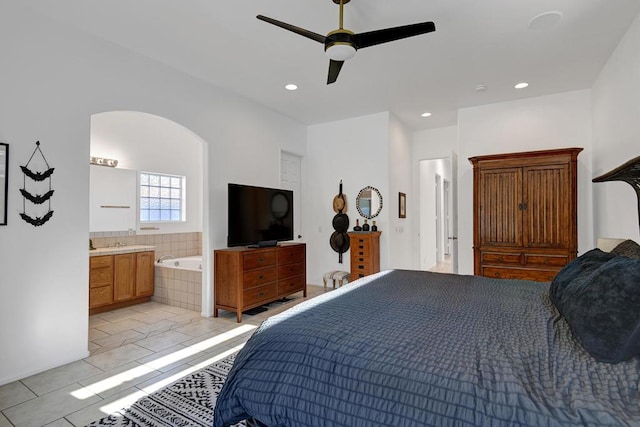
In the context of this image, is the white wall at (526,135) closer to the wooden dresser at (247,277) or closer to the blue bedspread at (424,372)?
the wooden dresser at (247,277)

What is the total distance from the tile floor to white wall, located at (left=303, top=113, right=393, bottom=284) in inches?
69.5

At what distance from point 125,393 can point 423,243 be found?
19.1 feet

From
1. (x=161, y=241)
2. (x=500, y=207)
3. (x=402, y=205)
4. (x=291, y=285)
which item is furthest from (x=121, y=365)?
(x=402, y=205)

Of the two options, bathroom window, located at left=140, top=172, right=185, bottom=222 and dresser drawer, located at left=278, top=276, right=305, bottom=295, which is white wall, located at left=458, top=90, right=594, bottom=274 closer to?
dresser drawer, located at left=278, top=276, right=305, bottom=295

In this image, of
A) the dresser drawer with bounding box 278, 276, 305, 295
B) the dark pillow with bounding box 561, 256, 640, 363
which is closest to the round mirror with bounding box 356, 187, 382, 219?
the dresser drawer with bounding box 278, 276, 305, 295

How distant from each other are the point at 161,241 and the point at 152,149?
4.90 feet

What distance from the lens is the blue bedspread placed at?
93cm

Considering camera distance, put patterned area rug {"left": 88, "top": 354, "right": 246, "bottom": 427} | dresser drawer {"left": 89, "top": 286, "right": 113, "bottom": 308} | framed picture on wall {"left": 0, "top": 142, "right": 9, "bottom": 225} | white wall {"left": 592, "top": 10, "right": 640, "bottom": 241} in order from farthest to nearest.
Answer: dresser drawer {"left": 89, "top": 286, "right": 113, "bottom": 308}
white wall {"left": 592, "top": 10, "right": 640, "bottom": 241}
framed picture on wall {"left": 0, "top": 142, "right": 9, "bottom": 225}
patterned area rug {"left": 88, "top": 354, "right": 246, "bottom": 427}

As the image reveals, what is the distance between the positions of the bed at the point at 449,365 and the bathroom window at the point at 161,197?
177 inches

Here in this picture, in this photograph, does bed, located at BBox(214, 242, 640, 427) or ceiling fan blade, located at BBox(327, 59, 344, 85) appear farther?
ceiling fan blade, located at BBox(327, 59, 344, 85)

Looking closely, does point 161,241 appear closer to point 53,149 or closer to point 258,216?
point 258,216

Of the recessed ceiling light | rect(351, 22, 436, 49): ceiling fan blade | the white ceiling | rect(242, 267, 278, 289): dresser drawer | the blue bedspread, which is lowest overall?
rect(242, 267, 278, 289): dresser drawer

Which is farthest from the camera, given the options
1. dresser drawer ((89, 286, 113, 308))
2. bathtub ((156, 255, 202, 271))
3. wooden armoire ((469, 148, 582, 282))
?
bathtub ((156, 255, 202, 271))

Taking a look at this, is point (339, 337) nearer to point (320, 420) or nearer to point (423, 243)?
point (320, 420)
